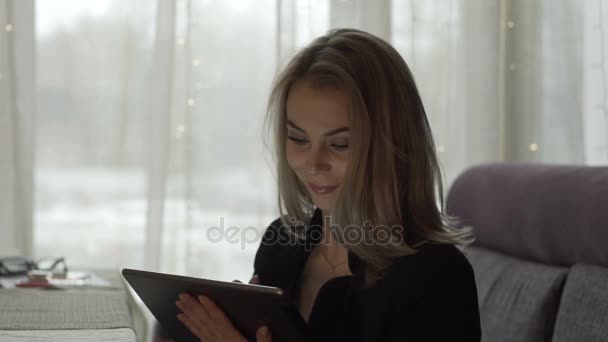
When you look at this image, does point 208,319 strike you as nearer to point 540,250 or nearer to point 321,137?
point 321,137

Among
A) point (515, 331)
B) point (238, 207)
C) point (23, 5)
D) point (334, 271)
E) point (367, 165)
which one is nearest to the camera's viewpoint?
point (367, 165)

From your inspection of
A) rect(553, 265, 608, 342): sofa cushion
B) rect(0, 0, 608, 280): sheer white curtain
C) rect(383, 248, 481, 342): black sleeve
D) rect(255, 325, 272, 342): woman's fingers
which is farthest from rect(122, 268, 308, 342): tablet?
rect(0, 0, 608, 280): sheer white curtain

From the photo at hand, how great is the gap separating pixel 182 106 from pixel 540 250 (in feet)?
4.44

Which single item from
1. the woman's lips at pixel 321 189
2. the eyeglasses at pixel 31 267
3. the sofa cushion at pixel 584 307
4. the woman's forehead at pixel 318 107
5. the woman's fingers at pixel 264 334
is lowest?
the eyeglasses at pixel 31 267

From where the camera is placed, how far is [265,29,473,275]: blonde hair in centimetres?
115

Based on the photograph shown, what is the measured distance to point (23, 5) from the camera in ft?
8.05

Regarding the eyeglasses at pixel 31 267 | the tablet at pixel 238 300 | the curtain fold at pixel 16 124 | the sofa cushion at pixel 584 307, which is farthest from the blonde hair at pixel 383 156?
the curtain fold at pixel 16 124

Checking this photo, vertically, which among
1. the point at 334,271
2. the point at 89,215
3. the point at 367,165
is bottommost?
the point at 89,215

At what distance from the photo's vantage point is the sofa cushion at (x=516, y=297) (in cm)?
156

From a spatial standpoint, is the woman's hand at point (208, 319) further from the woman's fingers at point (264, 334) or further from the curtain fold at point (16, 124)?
the curtain fold at point (16, 124)

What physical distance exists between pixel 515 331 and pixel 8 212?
5.46ft

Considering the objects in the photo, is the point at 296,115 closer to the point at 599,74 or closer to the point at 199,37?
the point at 199,37

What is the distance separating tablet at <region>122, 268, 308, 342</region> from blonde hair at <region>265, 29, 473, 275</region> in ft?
0.62

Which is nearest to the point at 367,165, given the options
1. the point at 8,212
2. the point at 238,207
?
the point at 238,207
